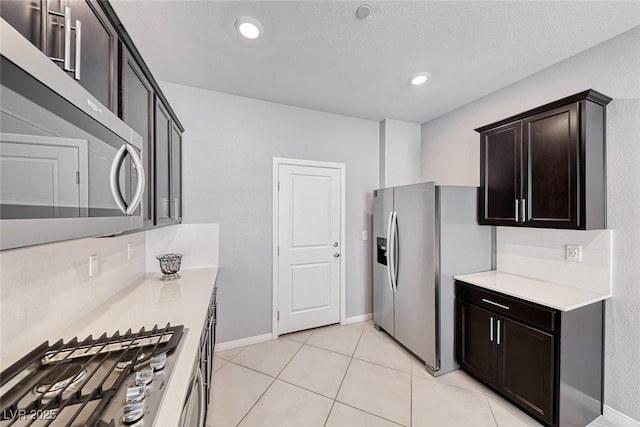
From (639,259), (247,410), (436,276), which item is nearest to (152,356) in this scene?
(247,410)

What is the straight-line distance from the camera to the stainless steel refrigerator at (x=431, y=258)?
232 centimetres

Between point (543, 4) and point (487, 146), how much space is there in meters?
1.08

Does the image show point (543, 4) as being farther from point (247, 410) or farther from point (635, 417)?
point (247, 410)

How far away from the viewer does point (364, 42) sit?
190 centimetres

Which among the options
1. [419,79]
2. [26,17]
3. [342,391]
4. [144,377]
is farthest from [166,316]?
[419,79]

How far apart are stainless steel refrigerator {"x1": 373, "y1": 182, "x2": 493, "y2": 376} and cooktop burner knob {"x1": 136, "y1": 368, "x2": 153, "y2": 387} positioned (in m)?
2.17

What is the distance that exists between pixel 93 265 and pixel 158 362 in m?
0.98

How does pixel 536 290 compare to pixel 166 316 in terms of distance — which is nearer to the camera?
pixel 166 316

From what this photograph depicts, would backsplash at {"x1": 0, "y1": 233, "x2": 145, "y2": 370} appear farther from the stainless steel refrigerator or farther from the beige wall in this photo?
the stainless steel refrigerator

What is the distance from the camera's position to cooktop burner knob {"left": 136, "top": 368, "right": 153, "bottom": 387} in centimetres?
83

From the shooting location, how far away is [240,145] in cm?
279

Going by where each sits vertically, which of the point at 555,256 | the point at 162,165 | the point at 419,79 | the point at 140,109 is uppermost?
the point at 419,79

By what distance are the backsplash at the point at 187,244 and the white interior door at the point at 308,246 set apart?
28.8 inches

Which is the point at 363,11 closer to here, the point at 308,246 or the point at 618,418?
the point at 308,246
